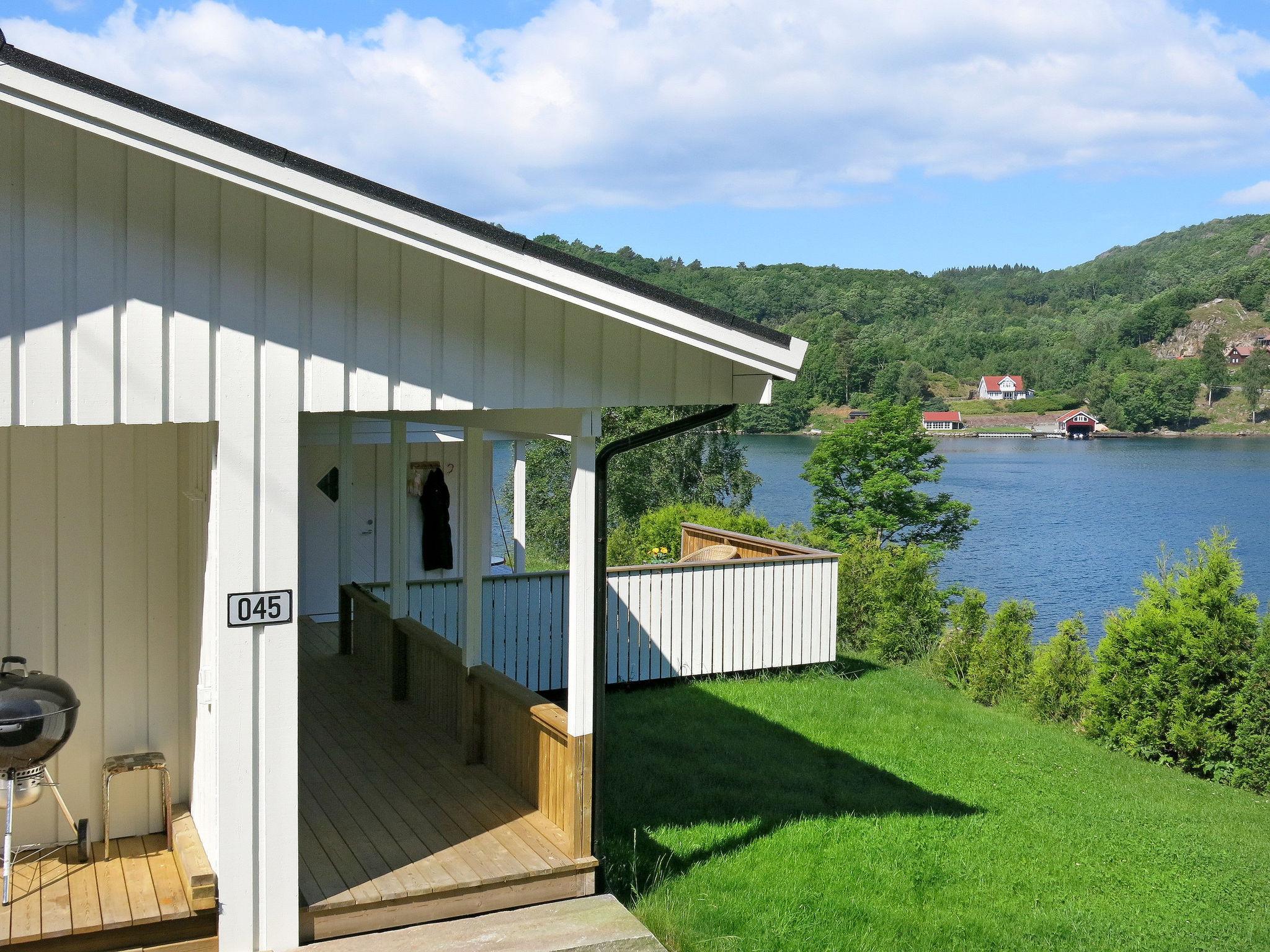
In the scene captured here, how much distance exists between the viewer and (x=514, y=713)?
19.1ft

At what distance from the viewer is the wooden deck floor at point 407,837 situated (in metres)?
4.59

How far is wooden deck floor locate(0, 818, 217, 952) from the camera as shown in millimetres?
4121

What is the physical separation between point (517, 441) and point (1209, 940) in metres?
7.69

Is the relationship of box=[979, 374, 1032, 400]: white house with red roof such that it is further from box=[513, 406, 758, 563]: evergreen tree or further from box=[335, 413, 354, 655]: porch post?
box=[335, 413, 354, 655]: porch post

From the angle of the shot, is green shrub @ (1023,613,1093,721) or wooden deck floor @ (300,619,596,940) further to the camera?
green shrub @ (1023,613,1093,721)

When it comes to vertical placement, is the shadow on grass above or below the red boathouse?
below

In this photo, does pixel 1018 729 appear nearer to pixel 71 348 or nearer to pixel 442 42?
pixel 71 348

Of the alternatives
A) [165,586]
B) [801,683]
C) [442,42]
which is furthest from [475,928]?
[442,42]

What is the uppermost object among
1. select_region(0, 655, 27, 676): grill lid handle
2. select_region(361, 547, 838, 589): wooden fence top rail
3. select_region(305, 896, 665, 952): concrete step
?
select_region(0, 655, 27, 676): grill lid handle

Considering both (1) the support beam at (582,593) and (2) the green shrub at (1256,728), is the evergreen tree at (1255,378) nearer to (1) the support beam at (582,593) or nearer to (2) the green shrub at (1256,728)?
(2) the green shrub at (1256,728)

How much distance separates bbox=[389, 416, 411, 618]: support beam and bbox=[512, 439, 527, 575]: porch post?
3875mm

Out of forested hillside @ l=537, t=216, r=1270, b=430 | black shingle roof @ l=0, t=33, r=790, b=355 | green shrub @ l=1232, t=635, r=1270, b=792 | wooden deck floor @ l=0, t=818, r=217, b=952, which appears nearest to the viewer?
black shingle roof @ l=0, t=33, r=790, b=355

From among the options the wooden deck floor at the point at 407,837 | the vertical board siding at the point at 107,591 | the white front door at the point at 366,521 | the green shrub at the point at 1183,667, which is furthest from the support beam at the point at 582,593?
the green shrub at the point at 1183,667

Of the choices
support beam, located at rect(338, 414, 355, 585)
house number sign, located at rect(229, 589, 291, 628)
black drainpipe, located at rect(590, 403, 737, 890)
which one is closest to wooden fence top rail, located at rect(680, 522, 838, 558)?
support beam, located at rect(338, 414, 355, 585)
